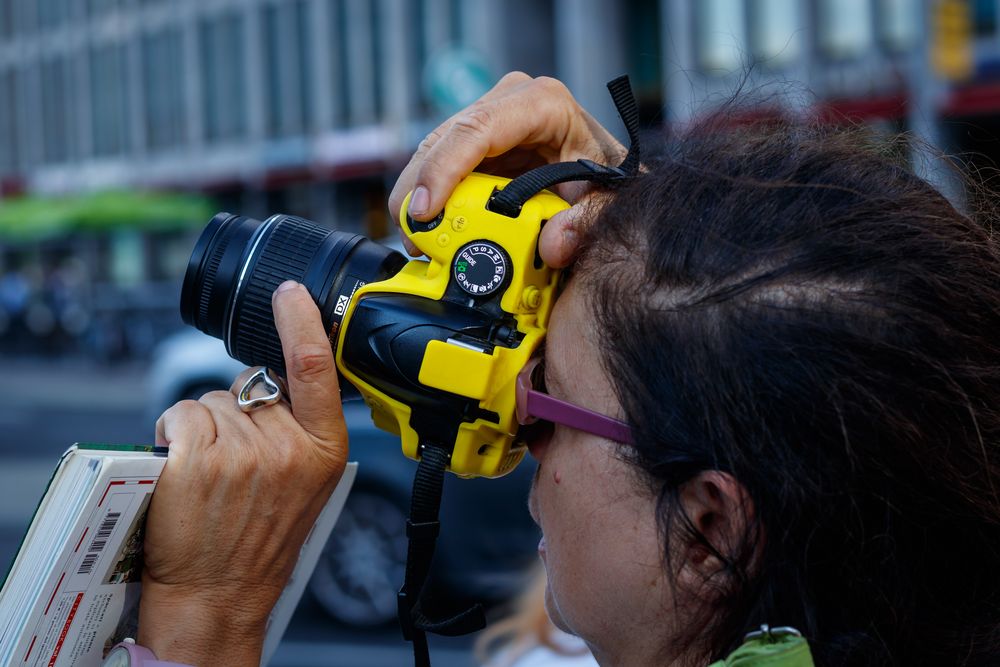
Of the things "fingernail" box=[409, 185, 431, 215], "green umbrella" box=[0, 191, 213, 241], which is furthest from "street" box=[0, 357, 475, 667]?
"green umbrella" box=[0, 191, 213, 241]

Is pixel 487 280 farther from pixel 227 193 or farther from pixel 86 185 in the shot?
pixel 86 185

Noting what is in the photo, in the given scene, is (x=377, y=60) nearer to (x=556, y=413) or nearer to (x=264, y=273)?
(x=264, y=273)

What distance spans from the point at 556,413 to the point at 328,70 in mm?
24512

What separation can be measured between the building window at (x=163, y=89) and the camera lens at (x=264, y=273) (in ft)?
92.5

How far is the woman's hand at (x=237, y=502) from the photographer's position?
126 centimetres

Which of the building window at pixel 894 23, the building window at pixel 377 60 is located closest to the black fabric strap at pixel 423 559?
the building window at pixel 894 23

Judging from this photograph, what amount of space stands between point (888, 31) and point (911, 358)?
55.2 ft

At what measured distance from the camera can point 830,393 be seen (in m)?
1.03

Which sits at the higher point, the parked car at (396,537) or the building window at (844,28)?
the building window at (844,28)

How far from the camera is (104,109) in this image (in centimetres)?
3008

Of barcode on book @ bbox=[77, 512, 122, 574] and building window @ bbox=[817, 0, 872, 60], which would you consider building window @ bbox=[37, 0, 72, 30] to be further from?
barcode on book @ bbox=[77, 512, 122, 574]

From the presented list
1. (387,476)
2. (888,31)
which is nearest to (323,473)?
(387,476)

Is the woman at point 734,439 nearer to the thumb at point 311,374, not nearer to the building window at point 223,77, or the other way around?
the thumb at point 311,374

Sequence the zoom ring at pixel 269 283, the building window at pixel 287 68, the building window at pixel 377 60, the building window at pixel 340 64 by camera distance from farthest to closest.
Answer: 1. the building window at pixel 287 68
2. the building window at pixel 340 64
3. the building window at pixel 377 60
4. the zoom ring at pixel 269 283
